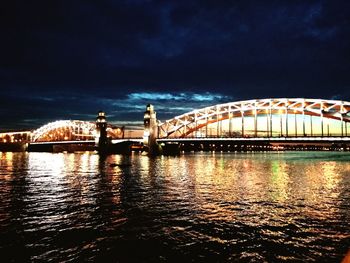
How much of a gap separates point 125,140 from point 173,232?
94529 millimetres

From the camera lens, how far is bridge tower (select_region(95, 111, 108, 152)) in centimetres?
11350

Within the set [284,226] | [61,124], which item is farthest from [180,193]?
[61,124]

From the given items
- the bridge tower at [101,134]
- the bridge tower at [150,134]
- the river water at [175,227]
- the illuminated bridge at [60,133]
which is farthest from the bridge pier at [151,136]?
the river water at [175,227]

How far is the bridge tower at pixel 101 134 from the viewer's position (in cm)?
11350

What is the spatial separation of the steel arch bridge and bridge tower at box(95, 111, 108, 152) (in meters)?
13.6

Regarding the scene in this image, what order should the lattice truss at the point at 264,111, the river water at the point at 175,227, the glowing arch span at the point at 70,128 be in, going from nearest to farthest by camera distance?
the river water at the point at 175,227, the lattice truss at the point at 264,111, the glowing arch span at the point at 70,128

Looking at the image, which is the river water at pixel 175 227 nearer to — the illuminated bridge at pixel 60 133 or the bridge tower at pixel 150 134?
the bridge tower at pixel 150 134

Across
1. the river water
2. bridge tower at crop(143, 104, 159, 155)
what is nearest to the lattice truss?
bridge tower at crop(143, 104, 159, 155)

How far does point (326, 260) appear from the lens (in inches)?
343

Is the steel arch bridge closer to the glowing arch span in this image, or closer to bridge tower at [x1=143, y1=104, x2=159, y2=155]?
the glowing arch span

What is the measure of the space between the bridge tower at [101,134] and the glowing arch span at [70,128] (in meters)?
13.5

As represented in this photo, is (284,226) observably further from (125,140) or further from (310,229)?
(125,140)

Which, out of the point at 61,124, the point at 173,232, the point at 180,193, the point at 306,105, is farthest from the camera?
the point at 61,124

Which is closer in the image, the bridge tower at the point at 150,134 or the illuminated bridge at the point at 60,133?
the bridge tower at the point at 150,134
